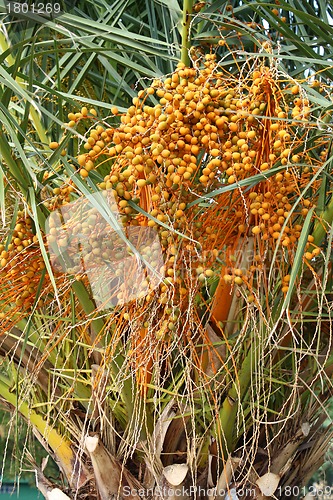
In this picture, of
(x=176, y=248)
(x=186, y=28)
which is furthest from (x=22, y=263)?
(x=186, y=28)

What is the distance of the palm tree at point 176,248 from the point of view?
70 centimetres

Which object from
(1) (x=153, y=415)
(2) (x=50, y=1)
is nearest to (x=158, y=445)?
(1) (x=153, y=415)

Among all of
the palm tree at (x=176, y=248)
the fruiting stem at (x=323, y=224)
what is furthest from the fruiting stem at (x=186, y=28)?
the fruiting stem at (x=323, y=224)

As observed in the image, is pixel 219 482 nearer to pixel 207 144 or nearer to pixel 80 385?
pixel 80 385

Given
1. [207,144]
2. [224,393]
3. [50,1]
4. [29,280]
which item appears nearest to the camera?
[207,144]

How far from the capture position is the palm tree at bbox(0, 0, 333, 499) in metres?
0.70

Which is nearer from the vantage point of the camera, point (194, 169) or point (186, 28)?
point (194, 169)

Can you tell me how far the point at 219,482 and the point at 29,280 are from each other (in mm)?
416

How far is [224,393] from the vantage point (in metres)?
0.91

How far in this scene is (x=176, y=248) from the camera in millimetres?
723

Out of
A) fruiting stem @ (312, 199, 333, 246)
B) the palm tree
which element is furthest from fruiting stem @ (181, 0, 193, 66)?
fruiting stem @ (312, 199, 333, 246)

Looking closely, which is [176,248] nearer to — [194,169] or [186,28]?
[194,169]

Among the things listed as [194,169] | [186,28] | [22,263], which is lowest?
[22,263]

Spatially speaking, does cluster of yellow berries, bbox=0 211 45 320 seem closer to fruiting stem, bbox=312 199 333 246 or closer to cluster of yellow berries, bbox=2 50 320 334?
cluster of yellow berries, bbox=2 50 320 334
